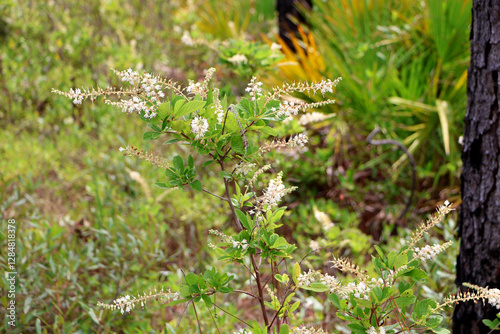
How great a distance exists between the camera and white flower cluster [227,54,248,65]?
74.6 inches

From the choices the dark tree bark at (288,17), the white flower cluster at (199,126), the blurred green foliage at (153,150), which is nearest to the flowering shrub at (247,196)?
the white flower cluster at (199,126)

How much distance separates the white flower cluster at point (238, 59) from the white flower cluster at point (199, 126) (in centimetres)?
93

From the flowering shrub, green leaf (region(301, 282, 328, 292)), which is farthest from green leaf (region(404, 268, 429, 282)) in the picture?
green leaf (region(301, 282, 328, 292))

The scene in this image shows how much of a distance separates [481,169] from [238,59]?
1107mm

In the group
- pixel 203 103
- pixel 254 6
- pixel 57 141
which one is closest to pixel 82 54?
pixel 57 141

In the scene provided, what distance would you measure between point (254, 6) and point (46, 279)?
4750mm

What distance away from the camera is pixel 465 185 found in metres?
1.66

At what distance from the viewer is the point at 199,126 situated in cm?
103

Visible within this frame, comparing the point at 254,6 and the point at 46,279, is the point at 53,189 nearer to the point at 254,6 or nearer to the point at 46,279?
the point at 46,279

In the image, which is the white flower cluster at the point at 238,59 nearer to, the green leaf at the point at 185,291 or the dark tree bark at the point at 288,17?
the green leaf at the point at 185,291

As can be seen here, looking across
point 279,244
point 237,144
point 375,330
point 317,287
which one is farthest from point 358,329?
point 237,144

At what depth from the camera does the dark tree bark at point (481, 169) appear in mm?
1505

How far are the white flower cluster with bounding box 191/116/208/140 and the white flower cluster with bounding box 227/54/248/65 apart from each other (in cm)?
93

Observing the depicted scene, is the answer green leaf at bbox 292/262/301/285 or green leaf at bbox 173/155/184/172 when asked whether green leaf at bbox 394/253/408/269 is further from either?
green leaf at bbox 173/155/184/172
